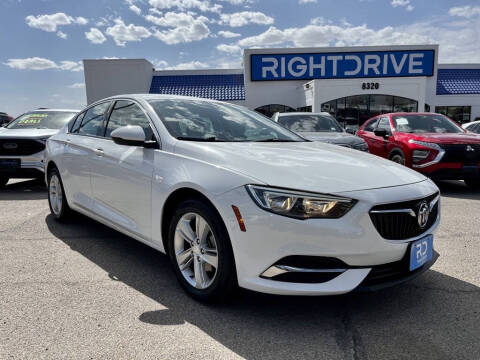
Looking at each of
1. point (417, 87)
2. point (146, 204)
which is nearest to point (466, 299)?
point (146, 204)

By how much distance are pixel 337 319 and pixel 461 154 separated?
19.0 ft

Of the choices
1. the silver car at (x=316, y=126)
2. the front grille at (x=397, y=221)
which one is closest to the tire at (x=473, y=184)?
the silver car at (x=316, y=126)

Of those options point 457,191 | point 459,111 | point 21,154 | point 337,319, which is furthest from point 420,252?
point 459,111

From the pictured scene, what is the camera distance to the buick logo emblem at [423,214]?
2551 millimetres

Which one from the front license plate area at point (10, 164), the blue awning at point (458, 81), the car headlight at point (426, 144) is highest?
the blue awning at point (458, 81)

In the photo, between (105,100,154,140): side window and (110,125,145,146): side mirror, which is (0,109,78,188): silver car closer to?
(105,100,154,140): side window

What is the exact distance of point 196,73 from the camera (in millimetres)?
28391

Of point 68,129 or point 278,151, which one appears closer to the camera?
point 278,151

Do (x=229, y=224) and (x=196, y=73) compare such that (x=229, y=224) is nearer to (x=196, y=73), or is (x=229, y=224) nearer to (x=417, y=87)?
(x=417, y=87)

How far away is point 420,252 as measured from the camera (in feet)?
8.42

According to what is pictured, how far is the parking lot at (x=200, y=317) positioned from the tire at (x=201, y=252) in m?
0.13

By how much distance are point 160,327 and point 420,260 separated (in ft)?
5.63

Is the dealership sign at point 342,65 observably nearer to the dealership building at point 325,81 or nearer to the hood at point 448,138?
the dealership building at point 325,81

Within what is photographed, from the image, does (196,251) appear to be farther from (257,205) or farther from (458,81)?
(458,81)
